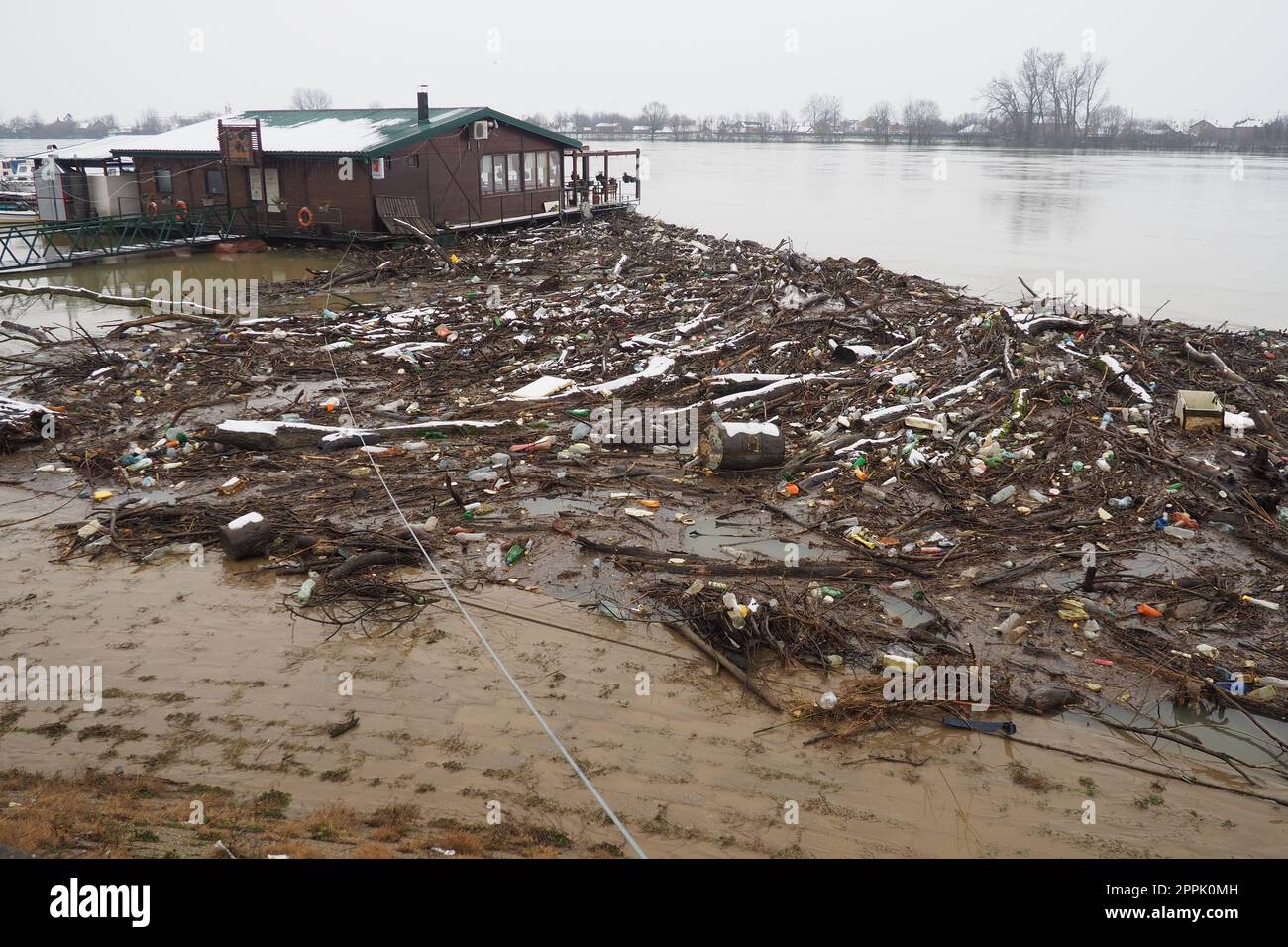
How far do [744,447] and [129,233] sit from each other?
29873mm

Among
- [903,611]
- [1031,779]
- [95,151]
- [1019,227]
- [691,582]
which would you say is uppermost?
[95,151]

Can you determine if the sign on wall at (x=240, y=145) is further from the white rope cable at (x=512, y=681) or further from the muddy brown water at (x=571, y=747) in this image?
the muddy brown water at (x=571, y=747)

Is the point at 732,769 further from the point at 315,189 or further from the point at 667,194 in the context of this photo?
the point at 667,194

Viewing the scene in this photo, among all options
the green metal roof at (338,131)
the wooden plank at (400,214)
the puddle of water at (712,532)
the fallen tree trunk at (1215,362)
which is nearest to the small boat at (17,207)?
the green metal roof at (338,131)

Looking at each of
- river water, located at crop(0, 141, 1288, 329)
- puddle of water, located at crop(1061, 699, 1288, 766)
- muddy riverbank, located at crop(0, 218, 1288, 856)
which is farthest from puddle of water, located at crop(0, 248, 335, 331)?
puddle of water, located at crop(1061, 699, 1288, 766)

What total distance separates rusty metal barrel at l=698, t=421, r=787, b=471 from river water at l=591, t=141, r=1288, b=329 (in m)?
14.6

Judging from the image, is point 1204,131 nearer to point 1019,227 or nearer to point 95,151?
point 1019,227

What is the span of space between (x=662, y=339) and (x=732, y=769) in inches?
420

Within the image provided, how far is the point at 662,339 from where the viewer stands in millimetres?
14742

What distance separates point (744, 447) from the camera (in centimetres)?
916

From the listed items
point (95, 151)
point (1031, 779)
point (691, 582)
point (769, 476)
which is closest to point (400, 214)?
point (95, 151)

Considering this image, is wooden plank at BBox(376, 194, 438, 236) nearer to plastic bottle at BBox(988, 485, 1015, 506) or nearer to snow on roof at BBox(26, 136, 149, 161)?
snow on roof at BBox(26, 136, 149, 161)
